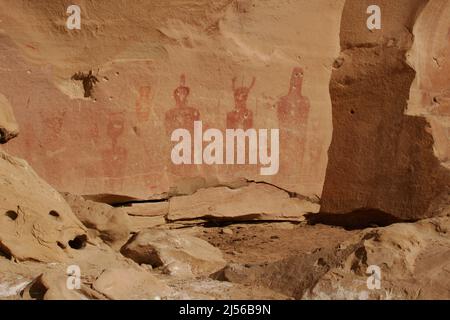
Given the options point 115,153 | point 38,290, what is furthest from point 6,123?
point 38,290

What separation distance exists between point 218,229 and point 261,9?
5.92ft

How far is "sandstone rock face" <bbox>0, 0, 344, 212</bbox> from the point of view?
4.93m

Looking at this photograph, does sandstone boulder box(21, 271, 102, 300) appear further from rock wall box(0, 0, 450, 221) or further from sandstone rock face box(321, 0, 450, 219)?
sandstone rock face box(321, 0, 450, 219)

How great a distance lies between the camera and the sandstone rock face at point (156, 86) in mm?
4930

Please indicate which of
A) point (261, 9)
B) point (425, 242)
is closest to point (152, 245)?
point (425, 242)

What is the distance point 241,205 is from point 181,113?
88cm

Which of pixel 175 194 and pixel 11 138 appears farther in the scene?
pixel 175 194

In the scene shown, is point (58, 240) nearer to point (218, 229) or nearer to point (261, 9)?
point (218, 229)

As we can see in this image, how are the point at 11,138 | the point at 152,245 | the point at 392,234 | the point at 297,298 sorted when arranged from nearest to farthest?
the point at 297,298, the point at 392,234, the point at 152,245, the point at 11,138

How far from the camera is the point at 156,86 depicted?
5.14 meters

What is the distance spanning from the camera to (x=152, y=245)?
4.26 meters

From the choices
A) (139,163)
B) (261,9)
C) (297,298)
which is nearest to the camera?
(297,298)

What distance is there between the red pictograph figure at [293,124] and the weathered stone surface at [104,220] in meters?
1.55

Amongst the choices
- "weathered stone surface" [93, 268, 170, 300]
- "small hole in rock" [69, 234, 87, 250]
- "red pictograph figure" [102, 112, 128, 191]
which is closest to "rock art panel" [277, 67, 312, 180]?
"red pictograph figure" [102, 112, 128, 191]
